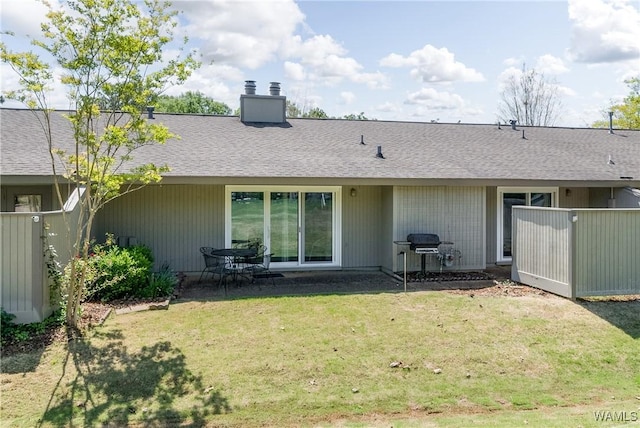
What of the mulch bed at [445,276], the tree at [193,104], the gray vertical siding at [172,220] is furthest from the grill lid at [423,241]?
the tree at [193,104]

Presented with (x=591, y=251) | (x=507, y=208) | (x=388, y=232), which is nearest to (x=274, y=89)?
(x=388, y=232)

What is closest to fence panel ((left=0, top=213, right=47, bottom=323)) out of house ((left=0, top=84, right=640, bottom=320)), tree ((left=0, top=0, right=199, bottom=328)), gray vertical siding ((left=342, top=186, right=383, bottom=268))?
tree ((left=0, top=0, right=199, bottom=328))

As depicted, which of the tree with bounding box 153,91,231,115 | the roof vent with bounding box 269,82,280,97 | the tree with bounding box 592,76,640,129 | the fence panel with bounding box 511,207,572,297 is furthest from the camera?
the tree with bounding box 153,91,231,115

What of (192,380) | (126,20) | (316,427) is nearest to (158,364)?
(192,380)

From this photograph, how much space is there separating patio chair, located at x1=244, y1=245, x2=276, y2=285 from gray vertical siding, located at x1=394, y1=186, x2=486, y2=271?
2.94m

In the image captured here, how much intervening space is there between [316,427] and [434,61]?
20831 millimetres

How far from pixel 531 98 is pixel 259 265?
31.8 meters

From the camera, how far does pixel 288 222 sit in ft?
35.8

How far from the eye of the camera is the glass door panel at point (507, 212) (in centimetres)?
1181

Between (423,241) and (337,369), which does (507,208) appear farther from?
(337,369)

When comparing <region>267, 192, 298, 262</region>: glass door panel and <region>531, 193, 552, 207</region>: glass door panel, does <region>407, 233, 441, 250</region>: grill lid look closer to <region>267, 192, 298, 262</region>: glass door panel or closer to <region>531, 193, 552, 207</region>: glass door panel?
<region>267, 192, 298, 262</region>: glass door panel

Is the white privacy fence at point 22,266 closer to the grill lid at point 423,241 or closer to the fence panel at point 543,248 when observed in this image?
the grill lid at point 423,241

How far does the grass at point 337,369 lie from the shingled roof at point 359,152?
144 inches

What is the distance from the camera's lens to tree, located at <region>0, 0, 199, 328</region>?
18.8 feet
